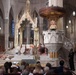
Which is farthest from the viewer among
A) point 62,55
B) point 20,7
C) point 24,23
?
point 20,7

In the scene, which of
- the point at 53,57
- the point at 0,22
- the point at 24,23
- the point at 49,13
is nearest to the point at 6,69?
the point at 49,13

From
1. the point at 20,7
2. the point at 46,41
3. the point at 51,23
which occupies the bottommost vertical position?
the point at 46,41

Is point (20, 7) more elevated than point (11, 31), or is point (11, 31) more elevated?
point (20, 7)

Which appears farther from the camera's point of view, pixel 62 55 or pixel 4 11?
pixel 4 11

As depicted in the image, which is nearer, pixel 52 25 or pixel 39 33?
pixel 52 25

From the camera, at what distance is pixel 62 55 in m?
18.2

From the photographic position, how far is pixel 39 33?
1534 inches

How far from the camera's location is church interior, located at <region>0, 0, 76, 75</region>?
16.1m

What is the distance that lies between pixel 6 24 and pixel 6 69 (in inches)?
1132

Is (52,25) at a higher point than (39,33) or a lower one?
higher

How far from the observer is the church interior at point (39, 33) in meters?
16.1

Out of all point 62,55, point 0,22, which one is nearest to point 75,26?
point 0,22

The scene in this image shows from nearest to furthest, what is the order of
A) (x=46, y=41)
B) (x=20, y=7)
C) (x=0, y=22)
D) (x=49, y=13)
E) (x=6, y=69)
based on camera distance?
(x=6, y=69)
(x=49, y=13)
(x=46, y=41)
(x=20, y=7)
(x=0, y=22)

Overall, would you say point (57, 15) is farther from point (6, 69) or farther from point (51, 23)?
point (6, 69)
